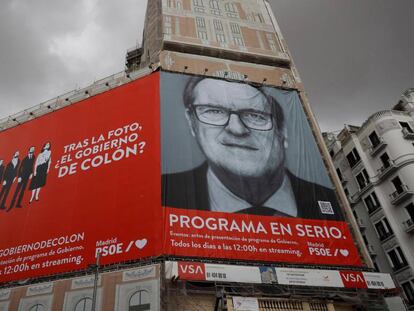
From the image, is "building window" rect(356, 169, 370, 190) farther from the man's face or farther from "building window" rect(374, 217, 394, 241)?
the man's face

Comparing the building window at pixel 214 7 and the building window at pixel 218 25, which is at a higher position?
the building window at pixel 214 7

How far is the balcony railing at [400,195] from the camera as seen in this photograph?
28.1 metres

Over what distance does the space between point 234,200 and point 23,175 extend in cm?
1510

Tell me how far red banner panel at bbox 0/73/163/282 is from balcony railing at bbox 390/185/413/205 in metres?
18.4

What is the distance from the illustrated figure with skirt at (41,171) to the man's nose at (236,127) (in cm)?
1250

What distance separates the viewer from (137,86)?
27625mm

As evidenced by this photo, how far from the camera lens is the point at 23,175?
Answer: 87.8 feet

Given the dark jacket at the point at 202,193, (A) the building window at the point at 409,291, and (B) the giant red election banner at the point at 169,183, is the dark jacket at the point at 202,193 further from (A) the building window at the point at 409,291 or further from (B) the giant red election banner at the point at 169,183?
(A) the building window at the point at 409,291

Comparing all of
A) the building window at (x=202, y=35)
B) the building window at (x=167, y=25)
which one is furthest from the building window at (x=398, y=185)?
the building window at (x=167, y=25)

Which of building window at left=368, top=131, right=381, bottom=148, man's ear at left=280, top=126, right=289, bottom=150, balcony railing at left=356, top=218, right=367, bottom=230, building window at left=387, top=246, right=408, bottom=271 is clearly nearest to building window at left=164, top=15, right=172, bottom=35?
man's ear at left=280, top=126, right=289, bottom=150

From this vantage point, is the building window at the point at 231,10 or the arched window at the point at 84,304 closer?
the arched window at the point at 84,304

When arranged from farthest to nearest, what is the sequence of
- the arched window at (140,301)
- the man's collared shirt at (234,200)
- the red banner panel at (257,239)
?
the man's collared shirt at (234,200) < the red banner panel at (257,239) < the arched window at (140,301)

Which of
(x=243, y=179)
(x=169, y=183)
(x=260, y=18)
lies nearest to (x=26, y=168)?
(x=169, y=183)

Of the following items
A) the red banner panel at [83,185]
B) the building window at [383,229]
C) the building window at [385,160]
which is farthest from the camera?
the building window at [385,160]
